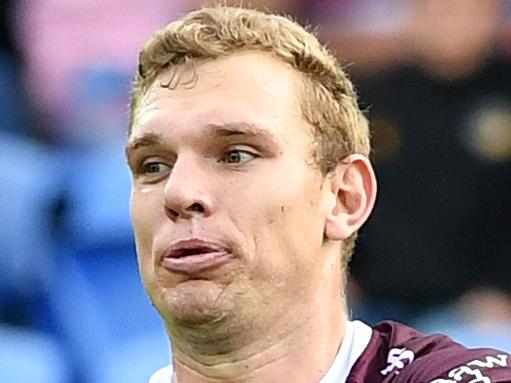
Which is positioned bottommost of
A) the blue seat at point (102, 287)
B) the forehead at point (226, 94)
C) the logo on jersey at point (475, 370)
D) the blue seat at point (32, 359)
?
the blue seat at point (32, 359)

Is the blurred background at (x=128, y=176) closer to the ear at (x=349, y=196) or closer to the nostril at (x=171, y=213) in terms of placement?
the ear at (x=349, y=196)

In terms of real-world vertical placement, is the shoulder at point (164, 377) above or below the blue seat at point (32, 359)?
above

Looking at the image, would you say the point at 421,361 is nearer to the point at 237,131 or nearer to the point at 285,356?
the point at 285,356

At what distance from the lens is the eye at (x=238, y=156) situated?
241 cm

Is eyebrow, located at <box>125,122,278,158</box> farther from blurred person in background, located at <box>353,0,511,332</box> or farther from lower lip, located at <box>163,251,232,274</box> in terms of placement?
blurred person in background, located at <box>353,0,511,332</box>

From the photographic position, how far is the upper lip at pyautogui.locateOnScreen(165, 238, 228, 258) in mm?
2352

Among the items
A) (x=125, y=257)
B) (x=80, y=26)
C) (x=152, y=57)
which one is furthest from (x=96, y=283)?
(x=152, y=57)

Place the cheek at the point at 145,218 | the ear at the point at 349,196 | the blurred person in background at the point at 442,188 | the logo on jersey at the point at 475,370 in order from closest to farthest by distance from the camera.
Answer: the logo on jersey at the point at 475,370, the cheek at the point at 145,218, the ear at the point at 349,196, the blurred person in background at the point at 442,188

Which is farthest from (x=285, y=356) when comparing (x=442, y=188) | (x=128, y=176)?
(x=128, y=176)

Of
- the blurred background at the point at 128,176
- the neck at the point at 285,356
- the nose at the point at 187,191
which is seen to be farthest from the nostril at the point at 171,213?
the blurred background at the point at 128,176

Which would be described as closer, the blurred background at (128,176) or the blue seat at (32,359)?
the blurred background at (128,176)

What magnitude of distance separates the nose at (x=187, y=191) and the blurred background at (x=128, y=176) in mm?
2091

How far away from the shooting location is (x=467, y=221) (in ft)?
14.9

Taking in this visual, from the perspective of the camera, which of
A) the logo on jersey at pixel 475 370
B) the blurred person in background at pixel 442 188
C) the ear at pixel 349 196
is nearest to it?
the logo on jersey at pixel 475 370
